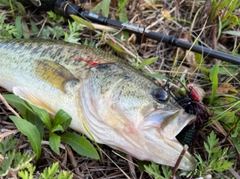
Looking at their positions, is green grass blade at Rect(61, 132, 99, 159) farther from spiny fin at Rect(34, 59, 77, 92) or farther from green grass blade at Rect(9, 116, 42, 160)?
spiny fin at Rect(34, 59, 77, 92)

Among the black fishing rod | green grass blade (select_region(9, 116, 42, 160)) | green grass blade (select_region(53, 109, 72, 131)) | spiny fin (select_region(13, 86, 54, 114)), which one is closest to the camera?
green grass blade (select_region(9, 116, 42, 160))

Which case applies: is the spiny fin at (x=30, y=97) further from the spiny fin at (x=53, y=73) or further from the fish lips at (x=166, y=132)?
the fish lips at (x=166, y=132)

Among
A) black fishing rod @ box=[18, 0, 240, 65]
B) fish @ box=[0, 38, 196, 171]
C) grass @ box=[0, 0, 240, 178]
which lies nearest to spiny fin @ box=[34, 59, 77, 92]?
fish @ box=[0, 38, 196, 171]

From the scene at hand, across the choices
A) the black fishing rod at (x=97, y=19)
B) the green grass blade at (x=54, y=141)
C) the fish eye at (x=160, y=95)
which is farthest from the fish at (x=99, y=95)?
the black fishing rod at (x=97, y=19)

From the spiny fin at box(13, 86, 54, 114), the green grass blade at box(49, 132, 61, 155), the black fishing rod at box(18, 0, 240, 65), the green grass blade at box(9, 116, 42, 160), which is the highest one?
the black fishing rod at box(18, 0, 240, 65)

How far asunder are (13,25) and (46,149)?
1.54 m

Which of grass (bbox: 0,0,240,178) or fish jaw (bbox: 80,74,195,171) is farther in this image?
grass (bbox: 0,0,240,178)

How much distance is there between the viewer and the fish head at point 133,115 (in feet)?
7.65

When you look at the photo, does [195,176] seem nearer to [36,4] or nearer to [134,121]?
[134,121]

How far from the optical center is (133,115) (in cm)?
241

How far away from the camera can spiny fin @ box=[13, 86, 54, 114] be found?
8.71 ft

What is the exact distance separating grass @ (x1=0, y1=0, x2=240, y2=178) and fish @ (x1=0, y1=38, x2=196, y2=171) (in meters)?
0.19

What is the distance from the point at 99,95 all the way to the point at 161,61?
1273mm

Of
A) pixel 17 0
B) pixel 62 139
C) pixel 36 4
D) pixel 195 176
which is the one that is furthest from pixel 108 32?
pixel 195 176
